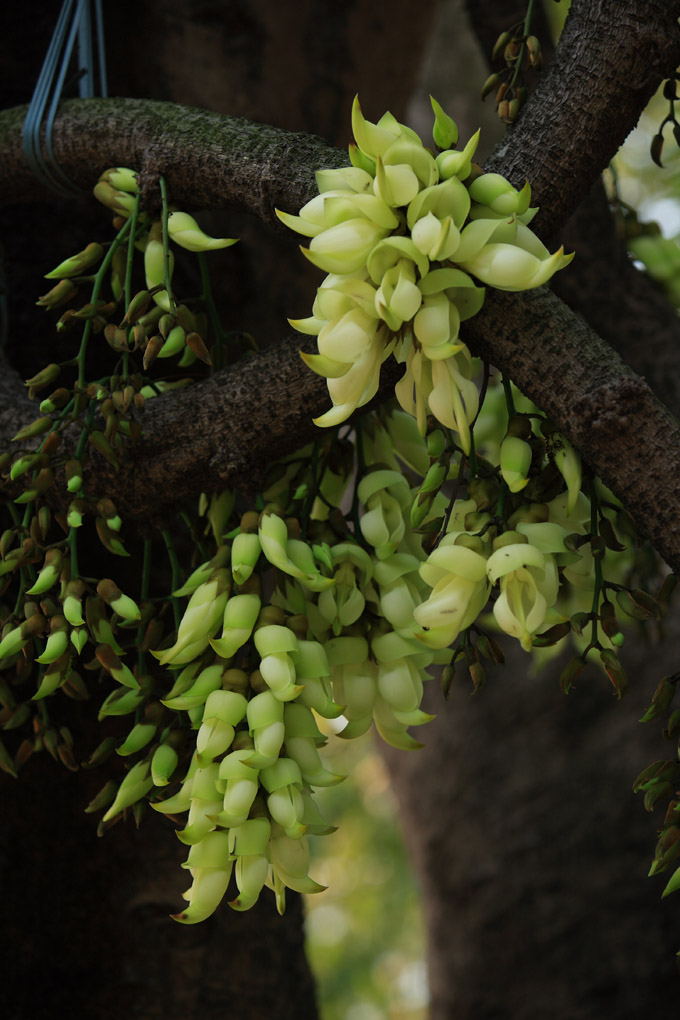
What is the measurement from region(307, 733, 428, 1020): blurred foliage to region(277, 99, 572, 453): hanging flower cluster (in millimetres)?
3990

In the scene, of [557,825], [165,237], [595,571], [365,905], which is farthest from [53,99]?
[365,905]

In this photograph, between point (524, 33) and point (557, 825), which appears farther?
point (557, 825)

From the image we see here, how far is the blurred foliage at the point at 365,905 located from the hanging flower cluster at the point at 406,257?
13.1 feet

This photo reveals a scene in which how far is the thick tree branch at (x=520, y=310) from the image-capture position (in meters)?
0.55

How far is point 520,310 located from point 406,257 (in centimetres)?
10

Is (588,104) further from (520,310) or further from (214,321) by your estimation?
(214,321)

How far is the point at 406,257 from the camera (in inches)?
19.5

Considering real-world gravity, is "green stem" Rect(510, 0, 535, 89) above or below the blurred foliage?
above

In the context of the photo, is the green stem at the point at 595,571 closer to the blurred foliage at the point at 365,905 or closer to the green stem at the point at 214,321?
the green stem at the point at 214,321

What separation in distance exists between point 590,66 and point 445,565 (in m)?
0.35

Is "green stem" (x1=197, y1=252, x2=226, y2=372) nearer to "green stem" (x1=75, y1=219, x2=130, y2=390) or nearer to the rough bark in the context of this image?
"green stem" (x1=75, y1=219, x2=130, y2=390)

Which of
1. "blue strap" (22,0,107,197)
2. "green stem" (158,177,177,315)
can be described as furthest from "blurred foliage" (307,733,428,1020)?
"green stem" (158,177,177,315)

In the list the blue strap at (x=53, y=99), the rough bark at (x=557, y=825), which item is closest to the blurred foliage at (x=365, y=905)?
the rough bark at (x=557, y=825)

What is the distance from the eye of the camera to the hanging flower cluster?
486 millimetres
